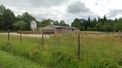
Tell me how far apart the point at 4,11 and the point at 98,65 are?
283ft

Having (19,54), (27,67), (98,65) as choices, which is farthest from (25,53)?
(98,65)

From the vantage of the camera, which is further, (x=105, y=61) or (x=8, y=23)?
(x=8, y=23)

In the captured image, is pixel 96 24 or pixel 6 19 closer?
pixel 6 19

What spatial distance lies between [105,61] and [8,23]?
263ft

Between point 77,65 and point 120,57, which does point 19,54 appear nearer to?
point 77,65

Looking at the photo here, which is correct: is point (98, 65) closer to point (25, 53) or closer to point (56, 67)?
point (56, 67)

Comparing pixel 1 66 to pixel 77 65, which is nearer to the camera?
pixel 77 65

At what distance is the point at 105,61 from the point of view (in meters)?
7.54

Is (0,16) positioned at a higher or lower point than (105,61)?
higher

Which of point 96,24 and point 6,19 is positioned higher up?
point 6,19

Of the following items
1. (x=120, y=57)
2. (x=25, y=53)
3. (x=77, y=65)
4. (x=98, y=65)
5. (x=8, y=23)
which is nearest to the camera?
(x=98, y=65)

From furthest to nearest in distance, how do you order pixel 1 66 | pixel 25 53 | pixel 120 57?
pixel 25 53 → pixel 120 57 → pixel 1 66

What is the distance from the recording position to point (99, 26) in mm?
86688

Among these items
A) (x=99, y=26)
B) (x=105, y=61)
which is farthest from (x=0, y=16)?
(x=105, y=61)
